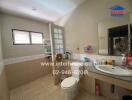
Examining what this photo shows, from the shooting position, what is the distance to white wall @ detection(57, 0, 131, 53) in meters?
1.92

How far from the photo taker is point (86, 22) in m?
2.30

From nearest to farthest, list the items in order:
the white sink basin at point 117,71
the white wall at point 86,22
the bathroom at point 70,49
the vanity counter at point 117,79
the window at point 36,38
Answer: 1. the vanity counter at point 117,79
2. the white sink basin at point 117,71
3. the bathroom at point 70,49
4. the white wall at point 86,22
5. the window at point 36,38

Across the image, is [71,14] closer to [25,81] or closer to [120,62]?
[120,62]

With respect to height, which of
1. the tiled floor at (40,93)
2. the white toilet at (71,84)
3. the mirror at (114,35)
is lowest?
the tiled floor at (40,93)

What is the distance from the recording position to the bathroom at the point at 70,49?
166 centimetres

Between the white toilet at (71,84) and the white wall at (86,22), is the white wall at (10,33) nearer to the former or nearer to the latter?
the white wall at (86,22)

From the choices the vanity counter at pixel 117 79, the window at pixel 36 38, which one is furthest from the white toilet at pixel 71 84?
the window at pixel 36 38

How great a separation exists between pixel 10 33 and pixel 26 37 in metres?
0.53

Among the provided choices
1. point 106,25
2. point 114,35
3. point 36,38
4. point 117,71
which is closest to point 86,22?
point 106,25

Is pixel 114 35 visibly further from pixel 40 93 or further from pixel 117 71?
pixel 40 93

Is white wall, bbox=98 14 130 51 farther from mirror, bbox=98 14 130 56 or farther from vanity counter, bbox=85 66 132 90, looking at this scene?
vanity counter, bbox=85 66 132 90

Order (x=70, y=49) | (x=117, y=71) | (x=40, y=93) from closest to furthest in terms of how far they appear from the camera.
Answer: (x=117, y=71) → (x=40, y=93) → (x=70, y=49)

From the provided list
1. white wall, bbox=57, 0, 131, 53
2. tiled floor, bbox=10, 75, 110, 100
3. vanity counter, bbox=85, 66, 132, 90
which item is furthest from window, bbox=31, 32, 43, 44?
vanity counter, bbox=85, 66, 132, 90

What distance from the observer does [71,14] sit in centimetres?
265
